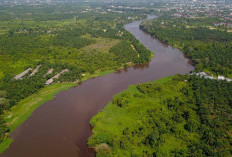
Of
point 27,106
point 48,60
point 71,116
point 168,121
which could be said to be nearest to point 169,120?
point 168,121

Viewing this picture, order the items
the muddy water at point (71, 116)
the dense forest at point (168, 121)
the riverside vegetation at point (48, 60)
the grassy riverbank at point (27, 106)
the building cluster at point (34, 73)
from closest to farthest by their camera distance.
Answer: the dense forest at point (168, 121), the muddy water at point (71, 116), the grassy riverbank at point (27, 106), the riverside vegetation at point (48, 60), the building cluster at point (34, 73)

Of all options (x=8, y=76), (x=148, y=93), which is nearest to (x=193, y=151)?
(x=148, y=93)

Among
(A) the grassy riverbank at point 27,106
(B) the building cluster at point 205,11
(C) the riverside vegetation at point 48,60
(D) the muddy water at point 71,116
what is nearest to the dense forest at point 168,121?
(D) the muddy water at point 71,116

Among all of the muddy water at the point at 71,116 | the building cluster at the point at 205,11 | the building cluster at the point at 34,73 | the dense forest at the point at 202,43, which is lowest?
the muddy water at the point at 71,116

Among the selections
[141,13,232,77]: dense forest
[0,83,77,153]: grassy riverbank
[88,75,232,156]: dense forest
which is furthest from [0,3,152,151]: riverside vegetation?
[141,13,232,77]: dense forest

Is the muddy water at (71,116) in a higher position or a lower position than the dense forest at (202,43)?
lower

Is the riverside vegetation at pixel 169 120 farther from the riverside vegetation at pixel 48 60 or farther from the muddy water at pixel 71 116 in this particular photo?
the riverside vegetation at pixel 48 60

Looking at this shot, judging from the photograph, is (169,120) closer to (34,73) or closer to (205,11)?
(34,73)
